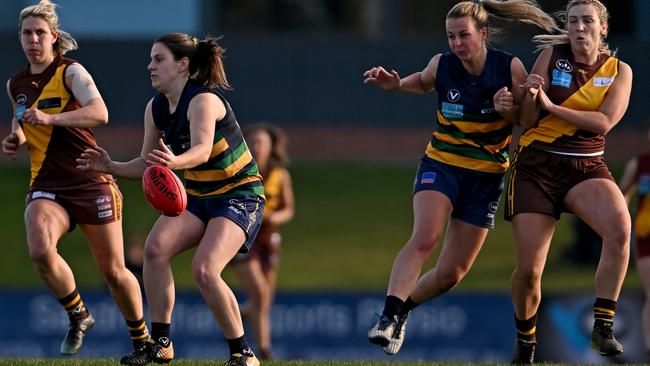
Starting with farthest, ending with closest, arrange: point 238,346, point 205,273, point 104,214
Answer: point 104,214, point 238,346, point 205,273

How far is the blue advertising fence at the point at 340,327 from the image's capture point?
44.0 ft

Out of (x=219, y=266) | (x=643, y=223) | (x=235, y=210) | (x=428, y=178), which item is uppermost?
(x=428, y=178)

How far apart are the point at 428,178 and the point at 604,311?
4.43 ft

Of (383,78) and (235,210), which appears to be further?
(383,78)

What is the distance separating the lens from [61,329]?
1356 centimetres

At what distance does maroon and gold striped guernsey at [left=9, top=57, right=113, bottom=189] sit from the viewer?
8.09 metres

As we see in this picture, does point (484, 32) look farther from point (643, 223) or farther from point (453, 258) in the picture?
point (643, 223)

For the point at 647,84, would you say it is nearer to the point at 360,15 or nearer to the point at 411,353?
the point at 360,15

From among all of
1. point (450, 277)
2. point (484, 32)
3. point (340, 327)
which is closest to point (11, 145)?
point (450, 277)

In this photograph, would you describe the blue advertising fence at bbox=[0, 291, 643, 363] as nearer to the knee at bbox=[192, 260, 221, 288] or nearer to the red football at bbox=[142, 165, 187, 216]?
the knee at bbox=[192, 260, 221, 288]

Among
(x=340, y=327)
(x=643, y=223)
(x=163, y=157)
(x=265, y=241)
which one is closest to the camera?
(x=163, y=157)

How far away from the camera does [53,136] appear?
812cm

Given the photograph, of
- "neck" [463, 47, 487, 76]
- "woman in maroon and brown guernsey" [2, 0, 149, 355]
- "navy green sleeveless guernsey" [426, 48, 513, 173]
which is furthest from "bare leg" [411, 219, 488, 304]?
"woman in maroon and brown guernsey" [2, 0, 149, 355]

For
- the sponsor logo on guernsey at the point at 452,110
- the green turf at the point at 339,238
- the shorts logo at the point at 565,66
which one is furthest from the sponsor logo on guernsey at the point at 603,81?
the green turf at the point at 339,238
